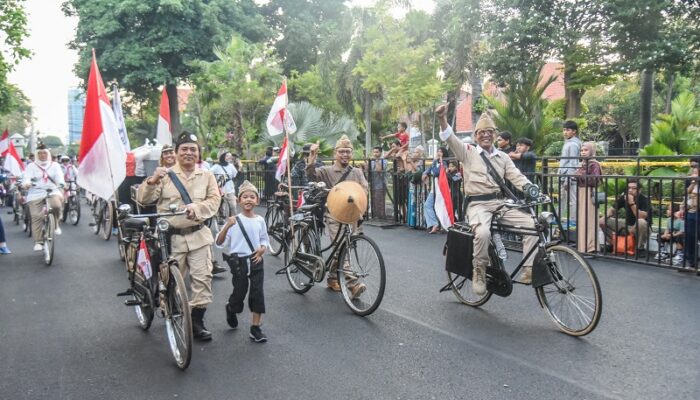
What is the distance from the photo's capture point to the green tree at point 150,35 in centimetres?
3241

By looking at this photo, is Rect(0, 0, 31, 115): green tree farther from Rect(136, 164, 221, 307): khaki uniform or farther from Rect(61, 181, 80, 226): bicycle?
Rect(136, 164, 221, 307): khaki uniform

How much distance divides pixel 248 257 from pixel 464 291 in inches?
95.0

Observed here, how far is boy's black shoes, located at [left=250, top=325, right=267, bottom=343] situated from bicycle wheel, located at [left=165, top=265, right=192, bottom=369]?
2.30 feet

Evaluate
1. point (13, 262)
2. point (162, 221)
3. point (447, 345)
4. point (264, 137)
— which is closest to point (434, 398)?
point (447, 345)

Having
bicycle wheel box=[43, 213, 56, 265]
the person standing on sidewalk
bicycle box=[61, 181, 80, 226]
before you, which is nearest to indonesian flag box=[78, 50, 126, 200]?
bicycle wheel box=[43, 213, 56, 265]

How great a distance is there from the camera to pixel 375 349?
524 cm

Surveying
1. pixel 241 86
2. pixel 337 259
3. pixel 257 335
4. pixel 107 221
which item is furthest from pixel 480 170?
pixel 241 86

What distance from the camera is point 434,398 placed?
13.7ft

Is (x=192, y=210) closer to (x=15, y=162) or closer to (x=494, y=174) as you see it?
(x=494, y=174)

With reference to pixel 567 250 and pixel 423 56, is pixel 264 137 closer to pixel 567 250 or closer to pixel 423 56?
pixel 423 56

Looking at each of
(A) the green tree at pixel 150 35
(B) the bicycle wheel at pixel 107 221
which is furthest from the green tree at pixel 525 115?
(A) the green tree at pixel 150 35

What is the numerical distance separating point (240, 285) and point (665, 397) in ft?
11.1

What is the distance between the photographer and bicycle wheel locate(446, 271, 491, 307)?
255 inches

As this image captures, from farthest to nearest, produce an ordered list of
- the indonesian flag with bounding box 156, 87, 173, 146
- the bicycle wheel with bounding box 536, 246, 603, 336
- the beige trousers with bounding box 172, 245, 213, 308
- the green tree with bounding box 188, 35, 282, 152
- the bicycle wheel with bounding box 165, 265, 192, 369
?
the green tree with bounding box 188, 35, 282, 152, the indonesian flag with bounding box 156, 87, 173, 146, the beige trousers with bounding box 172, 245, 213, 308, the bicycle wheel with bounding box 536, 246, 603, 336, the bicycle wheel with bounding box 165, 265, 192, 369
